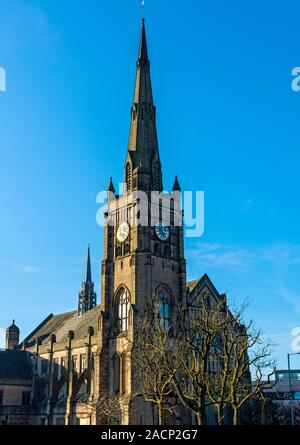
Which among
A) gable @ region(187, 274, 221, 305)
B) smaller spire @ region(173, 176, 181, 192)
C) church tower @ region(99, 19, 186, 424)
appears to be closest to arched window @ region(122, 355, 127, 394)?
church tower @ region(99, 19, 186, 424)

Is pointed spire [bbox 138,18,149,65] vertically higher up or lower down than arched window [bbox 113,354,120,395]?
higher up

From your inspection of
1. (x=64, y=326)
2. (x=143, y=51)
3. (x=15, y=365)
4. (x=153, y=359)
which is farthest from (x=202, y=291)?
(x=15, y=365)

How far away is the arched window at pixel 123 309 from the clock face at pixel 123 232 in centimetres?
684

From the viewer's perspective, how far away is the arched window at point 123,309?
65.7 meters

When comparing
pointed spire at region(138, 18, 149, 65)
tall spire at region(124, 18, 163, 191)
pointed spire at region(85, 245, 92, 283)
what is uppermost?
pointed spire at region(138, 18, 149, 65)

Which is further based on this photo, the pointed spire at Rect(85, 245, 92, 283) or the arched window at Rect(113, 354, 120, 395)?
the pointed spire at Rect(85, 245, 92, 283)

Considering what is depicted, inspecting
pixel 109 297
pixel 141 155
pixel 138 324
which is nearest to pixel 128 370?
pixel 138 324

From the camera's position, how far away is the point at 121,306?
67000mm

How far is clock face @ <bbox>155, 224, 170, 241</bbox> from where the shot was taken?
2712 inches

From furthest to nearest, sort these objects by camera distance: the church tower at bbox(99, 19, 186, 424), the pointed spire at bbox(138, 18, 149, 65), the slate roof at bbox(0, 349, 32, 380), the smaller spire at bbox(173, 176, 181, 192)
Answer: the slate roof at bbox(0, 349, 32, 380) < the pointed spire at bbox(138, 18, 149, 65) < the smaller spire at bbox(173, 176, 181, 192) < the church tower at bbox(99, 19, 186, 424)

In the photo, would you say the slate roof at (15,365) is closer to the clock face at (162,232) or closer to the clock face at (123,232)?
the clock face at (123,232)

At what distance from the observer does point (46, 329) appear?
9625 centimetres

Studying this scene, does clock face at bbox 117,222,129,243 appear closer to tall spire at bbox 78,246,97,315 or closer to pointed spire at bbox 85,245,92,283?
tall spire at bbox 78,246,97,315
